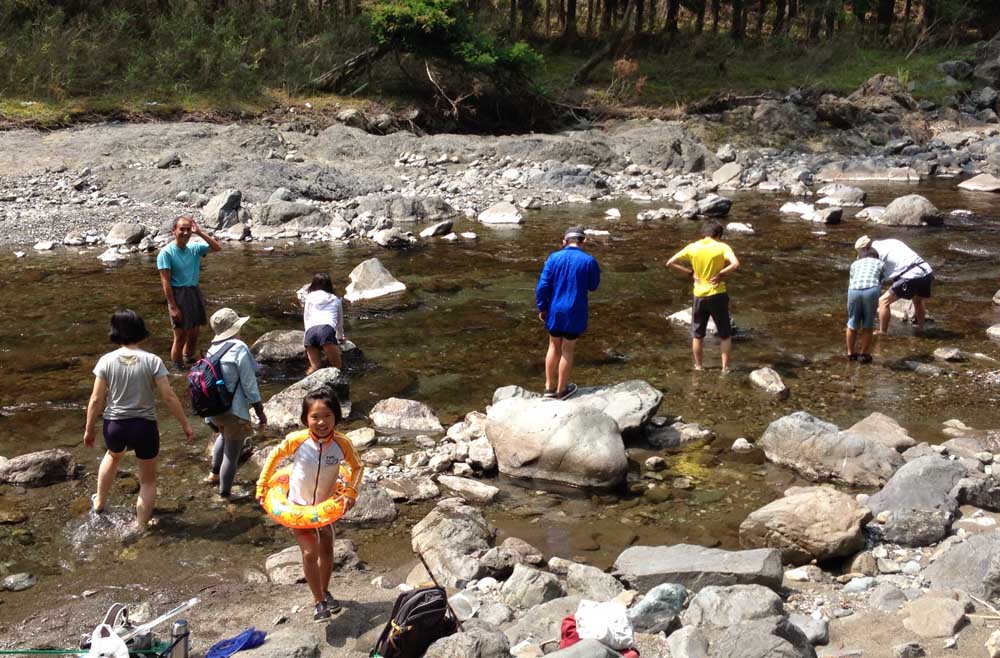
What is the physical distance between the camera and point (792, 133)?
Result: 33094 mm

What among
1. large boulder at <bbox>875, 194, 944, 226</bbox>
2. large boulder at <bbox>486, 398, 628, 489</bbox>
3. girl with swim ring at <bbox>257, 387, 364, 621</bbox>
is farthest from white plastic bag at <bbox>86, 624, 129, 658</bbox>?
large boulder at <bbox>875, 194, 944, 226</bbox>

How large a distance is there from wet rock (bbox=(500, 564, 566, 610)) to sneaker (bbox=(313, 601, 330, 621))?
43.3 inches

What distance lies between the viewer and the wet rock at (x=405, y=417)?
29.4 feet

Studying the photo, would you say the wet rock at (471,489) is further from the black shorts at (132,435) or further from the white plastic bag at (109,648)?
the white plastic bag at (109,648)

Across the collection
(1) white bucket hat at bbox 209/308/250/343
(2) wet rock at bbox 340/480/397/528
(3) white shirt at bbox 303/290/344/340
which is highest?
(1) white bucket hat at bbox 209/308/250/343

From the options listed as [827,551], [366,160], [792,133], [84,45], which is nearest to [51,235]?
[366,160]

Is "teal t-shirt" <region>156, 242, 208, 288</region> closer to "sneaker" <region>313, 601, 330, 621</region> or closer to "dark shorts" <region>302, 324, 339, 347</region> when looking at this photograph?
"dark shorts" <region>302, 324, 339, 347</region>

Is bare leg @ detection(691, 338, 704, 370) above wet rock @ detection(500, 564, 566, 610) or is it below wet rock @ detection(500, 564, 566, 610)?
below

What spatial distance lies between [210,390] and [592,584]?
3.26 m

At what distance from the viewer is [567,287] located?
9.11m

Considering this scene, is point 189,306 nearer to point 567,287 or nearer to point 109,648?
point 567,287

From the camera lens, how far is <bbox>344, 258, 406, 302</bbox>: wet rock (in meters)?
14.2

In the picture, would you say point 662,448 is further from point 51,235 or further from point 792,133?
point 792,133

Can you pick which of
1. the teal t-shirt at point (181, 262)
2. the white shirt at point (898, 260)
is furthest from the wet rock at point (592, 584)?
the white shirt at point (898, 260)
